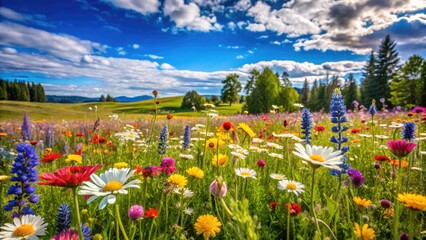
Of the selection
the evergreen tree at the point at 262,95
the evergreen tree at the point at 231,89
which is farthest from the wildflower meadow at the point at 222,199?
the evergreen tree at the point at 231,89

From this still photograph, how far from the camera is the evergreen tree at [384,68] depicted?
143ft

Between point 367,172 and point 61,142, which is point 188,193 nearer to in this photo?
point 367,172

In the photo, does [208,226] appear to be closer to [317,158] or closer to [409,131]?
[317,158]

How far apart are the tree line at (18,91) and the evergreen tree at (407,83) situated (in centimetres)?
10368

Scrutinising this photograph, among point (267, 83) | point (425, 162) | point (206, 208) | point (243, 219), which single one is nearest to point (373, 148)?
point (425, 162)

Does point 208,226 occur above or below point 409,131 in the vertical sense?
below

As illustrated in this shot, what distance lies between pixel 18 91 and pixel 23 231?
109 meters

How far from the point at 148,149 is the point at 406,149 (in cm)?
341

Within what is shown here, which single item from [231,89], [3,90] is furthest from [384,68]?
[3,90]

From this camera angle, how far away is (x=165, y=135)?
3475mm

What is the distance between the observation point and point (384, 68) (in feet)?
145

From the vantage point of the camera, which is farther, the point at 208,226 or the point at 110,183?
the point at 208,226

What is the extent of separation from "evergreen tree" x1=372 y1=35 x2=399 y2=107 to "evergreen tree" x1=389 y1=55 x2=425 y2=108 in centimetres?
154

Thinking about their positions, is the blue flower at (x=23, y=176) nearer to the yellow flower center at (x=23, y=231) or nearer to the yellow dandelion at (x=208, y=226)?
the yellow flower center at (x=23, y=231)
